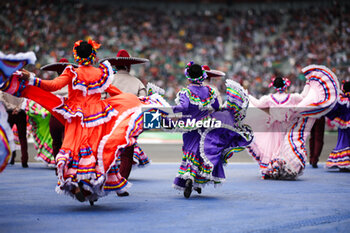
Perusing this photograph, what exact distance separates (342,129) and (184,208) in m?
5.54

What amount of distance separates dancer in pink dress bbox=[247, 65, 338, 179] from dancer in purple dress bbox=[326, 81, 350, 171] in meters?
0.99

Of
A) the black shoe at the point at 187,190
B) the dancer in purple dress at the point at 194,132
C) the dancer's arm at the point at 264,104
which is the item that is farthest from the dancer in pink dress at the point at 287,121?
the black shoe at the point at 187,190

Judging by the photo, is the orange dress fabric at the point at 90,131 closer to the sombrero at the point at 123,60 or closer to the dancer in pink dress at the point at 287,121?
the sombrero at the point at 123,60

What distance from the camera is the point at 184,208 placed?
564 centimetres

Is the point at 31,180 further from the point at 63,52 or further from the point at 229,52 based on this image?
the point at 229,52

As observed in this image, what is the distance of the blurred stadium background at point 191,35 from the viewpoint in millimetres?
28531

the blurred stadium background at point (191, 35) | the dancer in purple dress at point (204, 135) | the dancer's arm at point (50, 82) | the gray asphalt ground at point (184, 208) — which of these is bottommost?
the gray asphalt ground at point (184, 208)

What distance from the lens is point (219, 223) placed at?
4.75m

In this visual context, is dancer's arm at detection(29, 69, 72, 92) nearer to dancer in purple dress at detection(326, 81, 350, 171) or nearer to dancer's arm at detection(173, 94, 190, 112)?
dancer's arm at detection(173, 94, 190, 112)

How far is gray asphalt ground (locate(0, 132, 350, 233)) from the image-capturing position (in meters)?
4.58

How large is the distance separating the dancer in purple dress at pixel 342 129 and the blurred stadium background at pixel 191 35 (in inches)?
611

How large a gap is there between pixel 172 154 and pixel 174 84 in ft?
44.2

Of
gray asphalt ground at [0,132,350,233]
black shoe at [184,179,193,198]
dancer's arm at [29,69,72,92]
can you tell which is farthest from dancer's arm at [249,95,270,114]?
dancer's arm at [29,69,72,92]

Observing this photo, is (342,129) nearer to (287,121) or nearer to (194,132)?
(287,121)
